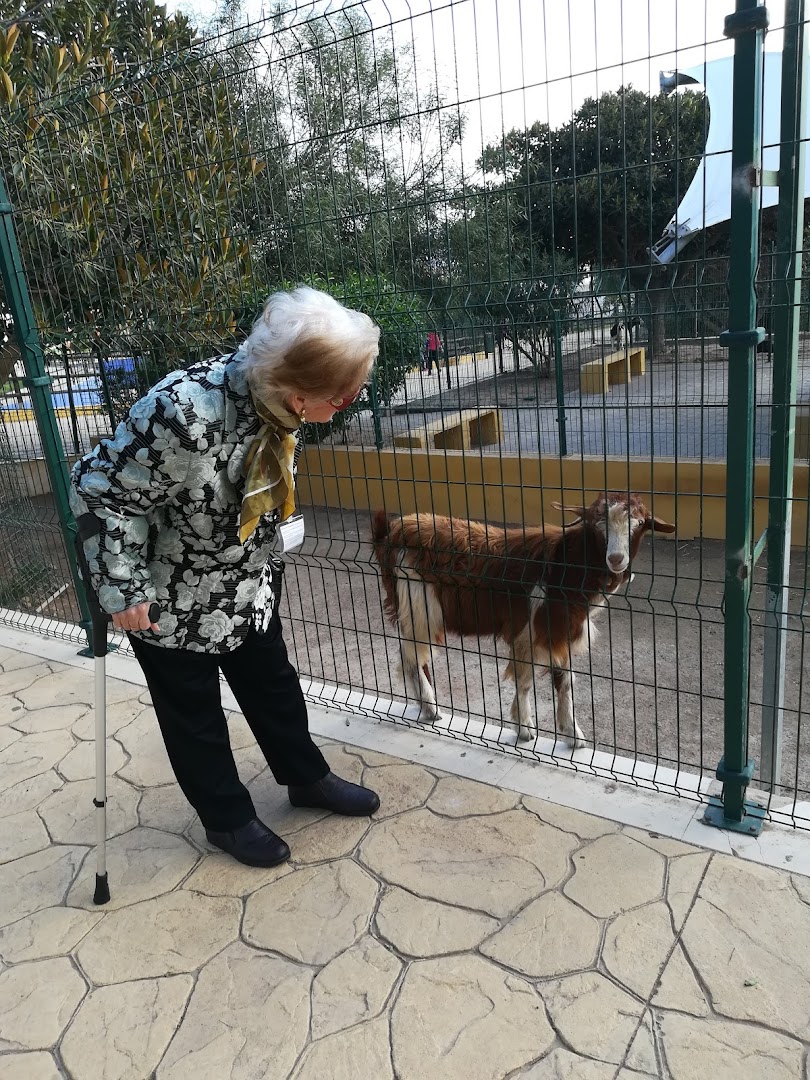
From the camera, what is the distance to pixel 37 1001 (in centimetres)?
222

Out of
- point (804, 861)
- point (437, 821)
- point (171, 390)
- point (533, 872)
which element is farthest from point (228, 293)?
point (804, 861)

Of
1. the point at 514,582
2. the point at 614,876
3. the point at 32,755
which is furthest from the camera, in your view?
the point at 32,755

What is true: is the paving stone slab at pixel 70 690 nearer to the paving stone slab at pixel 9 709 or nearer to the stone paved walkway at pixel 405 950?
the paving stone slab at pixel 9 709

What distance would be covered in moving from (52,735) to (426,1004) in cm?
248

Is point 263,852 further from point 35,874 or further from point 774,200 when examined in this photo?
point 774,200

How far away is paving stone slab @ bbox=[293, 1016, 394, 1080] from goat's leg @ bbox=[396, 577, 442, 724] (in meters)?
1.71

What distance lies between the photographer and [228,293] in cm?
368

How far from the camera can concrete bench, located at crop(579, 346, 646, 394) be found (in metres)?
3.33

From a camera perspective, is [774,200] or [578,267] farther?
[578,267]

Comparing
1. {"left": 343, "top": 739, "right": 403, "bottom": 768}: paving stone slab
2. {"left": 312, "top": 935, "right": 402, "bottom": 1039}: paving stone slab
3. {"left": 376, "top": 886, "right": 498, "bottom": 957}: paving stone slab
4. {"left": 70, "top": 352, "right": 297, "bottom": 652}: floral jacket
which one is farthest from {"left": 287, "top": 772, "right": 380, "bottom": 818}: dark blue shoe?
{"left": 70, "top": 352, "right": 297, "bottom": 652}: floral jacket

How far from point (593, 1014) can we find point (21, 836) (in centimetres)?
229

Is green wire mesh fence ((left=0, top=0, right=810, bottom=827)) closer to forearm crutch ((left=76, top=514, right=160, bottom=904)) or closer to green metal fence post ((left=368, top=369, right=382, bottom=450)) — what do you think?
green metal fence post ((left=368, top=369, right=382, bottom=450))

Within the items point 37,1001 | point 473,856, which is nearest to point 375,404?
point 473,856

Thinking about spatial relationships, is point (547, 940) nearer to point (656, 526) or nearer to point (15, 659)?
point (656, 526)
